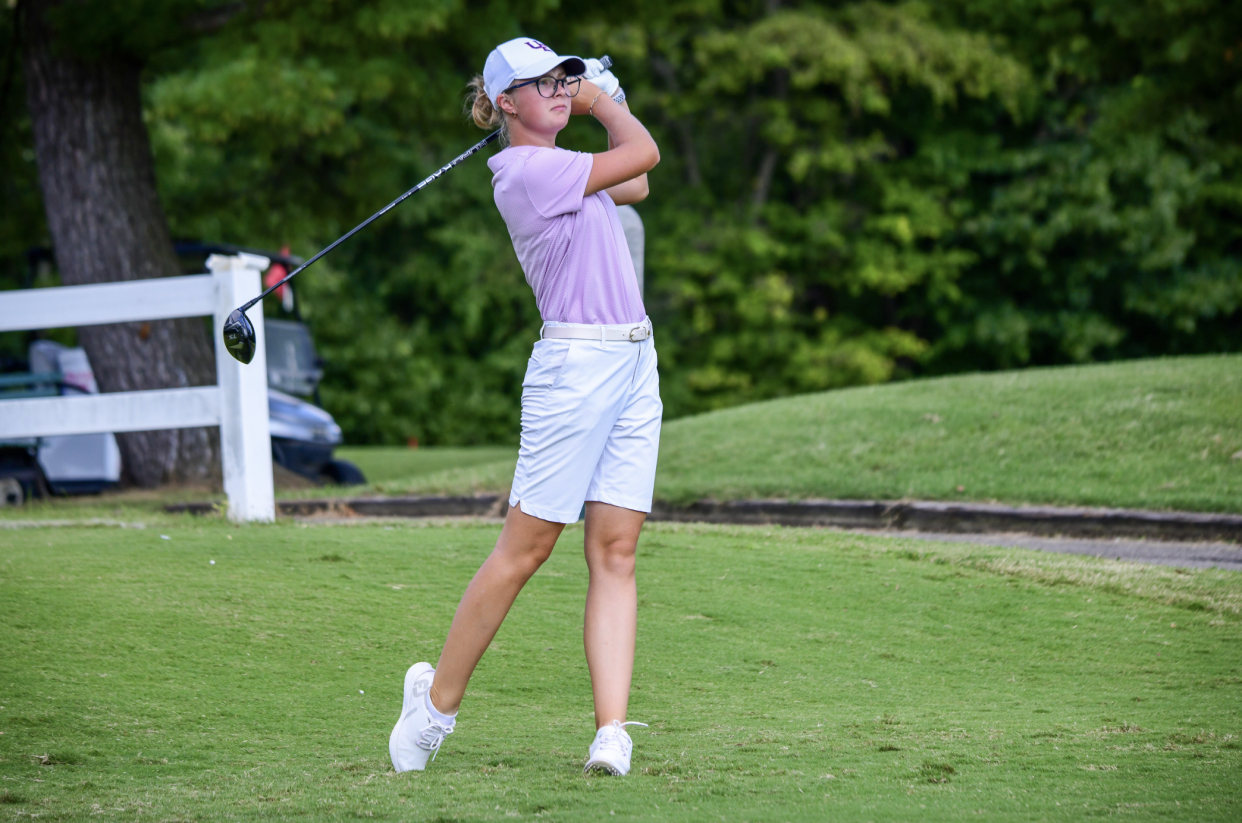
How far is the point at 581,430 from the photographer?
10.7ft

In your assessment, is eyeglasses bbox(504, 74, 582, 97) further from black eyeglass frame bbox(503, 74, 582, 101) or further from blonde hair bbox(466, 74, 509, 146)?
blonde hair bbox(466, 74, 509, 146)

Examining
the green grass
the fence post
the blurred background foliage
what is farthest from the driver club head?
the blurred background foliage

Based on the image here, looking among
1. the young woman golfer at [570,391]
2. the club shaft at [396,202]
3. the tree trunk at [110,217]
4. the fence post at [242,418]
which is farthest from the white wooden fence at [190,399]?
the young woman golfer at [570,391]

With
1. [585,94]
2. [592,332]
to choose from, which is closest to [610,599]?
[592,332]

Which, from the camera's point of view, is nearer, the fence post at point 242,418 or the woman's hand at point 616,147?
the woman's hand at point 616,147

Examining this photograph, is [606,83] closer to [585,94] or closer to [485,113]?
[585,94]

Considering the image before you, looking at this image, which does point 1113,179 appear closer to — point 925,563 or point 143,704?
point 925,563

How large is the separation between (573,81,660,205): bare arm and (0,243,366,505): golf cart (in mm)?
8152

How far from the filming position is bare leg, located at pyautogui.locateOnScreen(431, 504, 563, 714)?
3350 mm

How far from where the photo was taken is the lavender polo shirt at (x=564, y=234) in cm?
324

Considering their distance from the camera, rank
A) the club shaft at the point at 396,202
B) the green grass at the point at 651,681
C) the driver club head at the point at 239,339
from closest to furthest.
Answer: the green grass at the point at 651,681
the club shaft at the point at 396,202
the driver club head at the point at 239,339

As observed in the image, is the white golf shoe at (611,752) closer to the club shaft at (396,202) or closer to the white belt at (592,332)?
the white belt at (592,332)

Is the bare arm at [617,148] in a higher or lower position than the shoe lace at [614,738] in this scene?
higher

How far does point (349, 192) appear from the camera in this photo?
15.6 meters
